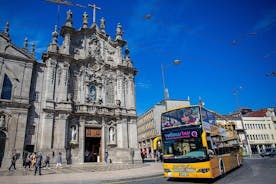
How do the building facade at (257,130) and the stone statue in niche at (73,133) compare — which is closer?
the stone statue in niche at (73,133)

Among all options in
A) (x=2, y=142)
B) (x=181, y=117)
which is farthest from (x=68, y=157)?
(x=181, y=117)

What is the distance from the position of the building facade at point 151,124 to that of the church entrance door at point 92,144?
22541 mm

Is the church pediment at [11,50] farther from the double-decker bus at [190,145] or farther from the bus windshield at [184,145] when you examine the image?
the bus windshield at [184,145]

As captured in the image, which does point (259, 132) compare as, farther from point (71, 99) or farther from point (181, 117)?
point (181, 117)

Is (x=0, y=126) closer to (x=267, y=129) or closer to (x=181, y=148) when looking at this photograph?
(x=181, y=148)

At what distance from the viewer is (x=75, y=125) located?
23.8 metres

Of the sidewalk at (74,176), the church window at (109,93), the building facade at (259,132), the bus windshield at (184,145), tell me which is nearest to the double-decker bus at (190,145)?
the bus windshield at (184,145)

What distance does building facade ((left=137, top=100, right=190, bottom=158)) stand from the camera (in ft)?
166

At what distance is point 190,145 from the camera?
1048cm

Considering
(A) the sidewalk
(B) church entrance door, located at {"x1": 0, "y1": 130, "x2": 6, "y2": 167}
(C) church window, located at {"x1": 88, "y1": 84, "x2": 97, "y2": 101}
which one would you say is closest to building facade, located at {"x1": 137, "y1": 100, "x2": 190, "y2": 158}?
(C) church window, located at {"x1": 88, "y1": 84, "x2": 97, "y2": 101}

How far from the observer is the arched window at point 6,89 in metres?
21.4

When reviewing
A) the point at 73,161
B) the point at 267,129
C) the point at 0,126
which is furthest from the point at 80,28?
the point at 267,129

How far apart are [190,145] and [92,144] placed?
57.8 ft

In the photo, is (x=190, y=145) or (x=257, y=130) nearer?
(x=190, y=145)
